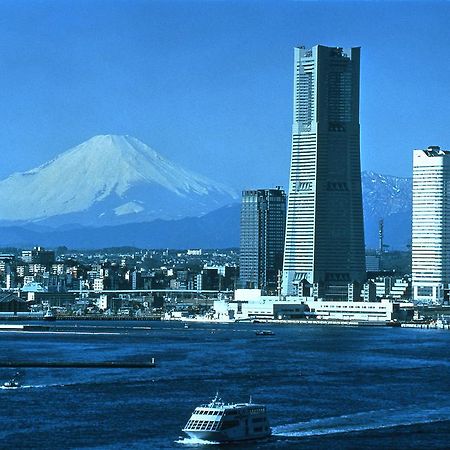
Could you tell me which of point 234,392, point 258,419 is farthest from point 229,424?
point 234,392

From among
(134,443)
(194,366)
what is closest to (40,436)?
(134,443)

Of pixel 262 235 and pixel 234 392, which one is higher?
pixel 262 235

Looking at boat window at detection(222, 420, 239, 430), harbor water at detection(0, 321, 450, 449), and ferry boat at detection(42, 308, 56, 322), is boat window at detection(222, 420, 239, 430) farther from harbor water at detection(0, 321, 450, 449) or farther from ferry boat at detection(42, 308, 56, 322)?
ferry boat at detection(42, 308, 56, 322)

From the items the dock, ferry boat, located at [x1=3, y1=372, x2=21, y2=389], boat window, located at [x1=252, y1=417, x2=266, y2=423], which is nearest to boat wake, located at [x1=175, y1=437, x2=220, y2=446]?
boat window, located at [x1=252, y1=417, x2=266, y2=423]

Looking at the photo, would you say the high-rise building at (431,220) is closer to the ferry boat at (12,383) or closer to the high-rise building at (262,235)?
the high-rise building at (262,235)

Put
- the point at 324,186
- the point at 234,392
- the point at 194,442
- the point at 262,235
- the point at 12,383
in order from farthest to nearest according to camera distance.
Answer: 1. the point at 262,235
2. the point at 324,186
3. the point at 12,383
4. the point at 234,392
5. the point at 194,442

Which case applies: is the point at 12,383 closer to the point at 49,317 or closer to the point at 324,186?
the point at 49,317

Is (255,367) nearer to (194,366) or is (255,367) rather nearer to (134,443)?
(194,366)

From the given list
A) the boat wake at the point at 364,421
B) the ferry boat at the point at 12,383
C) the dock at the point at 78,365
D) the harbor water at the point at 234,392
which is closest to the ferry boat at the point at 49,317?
the harbor water at the point at 234,392
